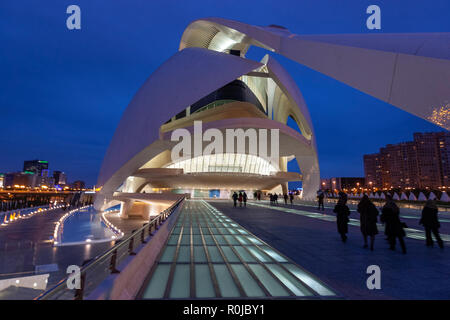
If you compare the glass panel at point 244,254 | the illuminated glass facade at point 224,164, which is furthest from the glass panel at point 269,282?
the illuminated glass facade at point 224,164

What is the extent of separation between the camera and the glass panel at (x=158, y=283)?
2693mm

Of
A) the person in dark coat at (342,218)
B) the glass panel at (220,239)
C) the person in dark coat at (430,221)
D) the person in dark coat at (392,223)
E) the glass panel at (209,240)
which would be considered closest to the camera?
the person in dark coat at (392,223)

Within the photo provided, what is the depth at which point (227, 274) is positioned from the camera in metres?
3.33

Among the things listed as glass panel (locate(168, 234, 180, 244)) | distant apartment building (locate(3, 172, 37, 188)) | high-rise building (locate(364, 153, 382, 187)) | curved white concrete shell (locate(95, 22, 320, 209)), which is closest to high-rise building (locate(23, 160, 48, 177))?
distant apartment building (locate(3, 172, 37, 188))

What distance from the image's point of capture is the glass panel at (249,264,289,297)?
2756 millimetres

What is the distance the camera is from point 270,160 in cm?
3033

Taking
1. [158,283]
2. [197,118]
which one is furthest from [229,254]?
[197,118]

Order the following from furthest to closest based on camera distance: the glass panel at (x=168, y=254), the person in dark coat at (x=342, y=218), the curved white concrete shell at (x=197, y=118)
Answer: the curved white concrete shell at (x=197, y=118), the person in dark coat at (x=342, y=218), the glass panel at (x=168, y=254)

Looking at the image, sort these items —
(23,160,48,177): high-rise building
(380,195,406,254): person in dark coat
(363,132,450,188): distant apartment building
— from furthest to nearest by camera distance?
(23,160,48,177): high-rise building, (363,132,450,188): distant apartment building, (380,195,406,254): person in dark coat

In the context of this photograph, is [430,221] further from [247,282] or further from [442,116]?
[247,282]

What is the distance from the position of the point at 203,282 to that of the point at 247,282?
1.77 feet

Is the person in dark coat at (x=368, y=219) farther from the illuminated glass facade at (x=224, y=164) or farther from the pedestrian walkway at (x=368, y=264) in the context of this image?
the illuminated glass facade at (x=224, y=164)

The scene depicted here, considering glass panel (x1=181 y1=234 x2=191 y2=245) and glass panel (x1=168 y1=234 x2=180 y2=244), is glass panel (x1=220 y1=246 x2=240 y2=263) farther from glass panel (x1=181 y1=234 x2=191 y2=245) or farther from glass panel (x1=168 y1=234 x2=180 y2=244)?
glass panel (x1=168 y1=234 x2=180 y2=244)
